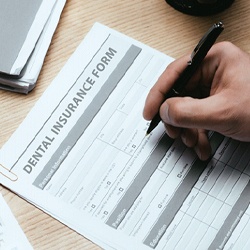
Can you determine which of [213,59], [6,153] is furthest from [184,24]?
[6,153]

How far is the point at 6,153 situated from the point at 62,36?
20 cm

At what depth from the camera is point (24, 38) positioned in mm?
893

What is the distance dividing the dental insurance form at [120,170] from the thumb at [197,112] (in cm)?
6

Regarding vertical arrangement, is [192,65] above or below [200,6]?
below

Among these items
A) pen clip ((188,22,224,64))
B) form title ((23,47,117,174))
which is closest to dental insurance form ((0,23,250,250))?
form title ((23,47,117,174))

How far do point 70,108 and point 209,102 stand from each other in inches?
7.8

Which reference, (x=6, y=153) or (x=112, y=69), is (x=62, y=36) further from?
(x=6, y=153)

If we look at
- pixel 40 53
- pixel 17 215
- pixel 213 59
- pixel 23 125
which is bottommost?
pixel 17 215

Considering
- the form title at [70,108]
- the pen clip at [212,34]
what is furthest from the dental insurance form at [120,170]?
the pen clip at [212,34]

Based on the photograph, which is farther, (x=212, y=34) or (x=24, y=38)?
(x=24, y=38)

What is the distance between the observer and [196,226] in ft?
→ 2.66

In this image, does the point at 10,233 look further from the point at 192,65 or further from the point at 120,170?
the point at 192,65

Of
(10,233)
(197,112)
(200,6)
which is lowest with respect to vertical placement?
(10,233)

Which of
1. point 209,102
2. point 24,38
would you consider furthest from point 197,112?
point 24,38
